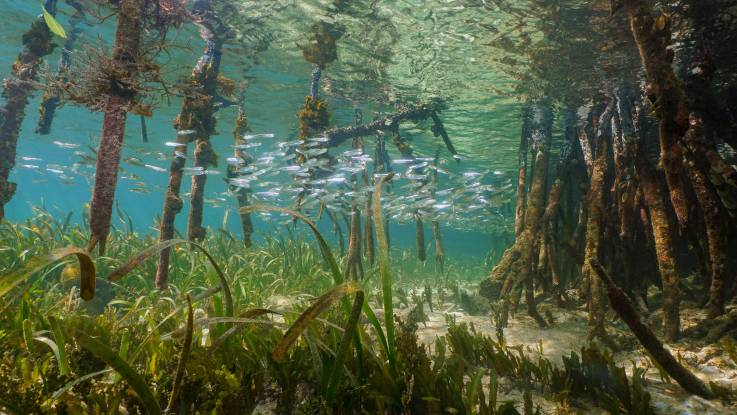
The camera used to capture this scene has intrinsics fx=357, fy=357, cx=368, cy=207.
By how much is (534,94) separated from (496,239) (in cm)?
654

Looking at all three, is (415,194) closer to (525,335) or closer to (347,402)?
(525,335)

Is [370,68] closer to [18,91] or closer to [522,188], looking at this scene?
[522,188]

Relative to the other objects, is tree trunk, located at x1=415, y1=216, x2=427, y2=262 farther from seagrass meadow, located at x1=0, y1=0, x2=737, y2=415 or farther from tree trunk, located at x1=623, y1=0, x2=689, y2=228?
tree trunk, located at x1=623, y1=0, x2=689, y2=228

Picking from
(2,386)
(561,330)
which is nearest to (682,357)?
(561,330)

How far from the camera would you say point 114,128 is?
3.46m

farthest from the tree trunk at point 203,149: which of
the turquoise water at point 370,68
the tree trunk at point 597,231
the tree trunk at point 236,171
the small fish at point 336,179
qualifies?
the tree trunk at point 597,231

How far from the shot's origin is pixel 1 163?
228 inches

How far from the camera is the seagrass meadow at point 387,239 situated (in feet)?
7.88

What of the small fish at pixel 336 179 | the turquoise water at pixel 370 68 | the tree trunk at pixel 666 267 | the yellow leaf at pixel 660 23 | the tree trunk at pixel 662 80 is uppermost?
the turquoise water at pixel 370 68

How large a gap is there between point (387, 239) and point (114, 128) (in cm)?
595

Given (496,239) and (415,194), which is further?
(496,239)

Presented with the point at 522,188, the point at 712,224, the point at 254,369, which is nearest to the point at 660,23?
the point at 712,224

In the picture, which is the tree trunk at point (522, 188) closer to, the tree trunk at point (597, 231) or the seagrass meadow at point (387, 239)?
the seagrass meadow at point (387, 239)

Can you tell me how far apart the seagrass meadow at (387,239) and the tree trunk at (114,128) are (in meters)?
0.02
